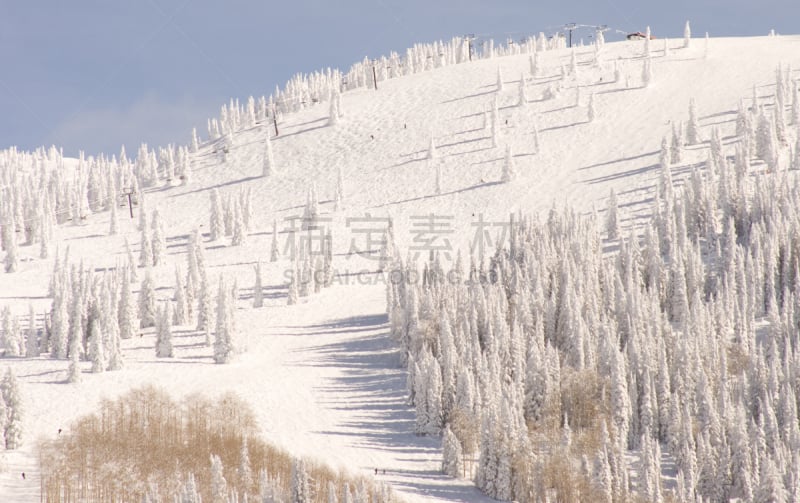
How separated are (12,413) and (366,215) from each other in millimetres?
81532

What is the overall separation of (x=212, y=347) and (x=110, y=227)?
61.0 metres

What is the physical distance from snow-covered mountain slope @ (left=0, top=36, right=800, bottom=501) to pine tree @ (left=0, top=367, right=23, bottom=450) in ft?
4.11

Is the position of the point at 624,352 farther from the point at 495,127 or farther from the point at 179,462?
the point at 495,127

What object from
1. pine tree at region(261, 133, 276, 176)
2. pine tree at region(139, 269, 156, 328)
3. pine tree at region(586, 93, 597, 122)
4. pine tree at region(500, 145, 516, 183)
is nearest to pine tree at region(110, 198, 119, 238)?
pine tree at region(261, 133, 276, 176)

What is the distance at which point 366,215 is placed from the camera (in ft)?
509

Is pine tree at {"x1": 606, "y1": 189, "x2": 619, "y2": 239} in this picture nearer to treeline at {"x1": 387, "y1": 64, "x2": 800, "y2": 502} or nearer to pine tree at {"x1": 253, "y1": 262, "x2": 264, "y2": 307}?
treeline at {"x1": 387, "y1": 64, "x2": 800, "y2": 502}

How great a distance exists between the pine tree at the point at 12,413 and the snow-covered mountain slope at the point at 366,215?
1.25 m

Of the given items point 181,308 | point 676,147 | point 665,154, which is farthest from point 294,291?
point 676,147

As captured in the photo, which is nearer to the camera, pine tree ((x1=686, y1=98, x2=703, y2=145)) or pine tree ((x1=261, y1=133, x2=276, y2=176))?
pine tree ((x1=686, y1=98, x2=703, y2=145))

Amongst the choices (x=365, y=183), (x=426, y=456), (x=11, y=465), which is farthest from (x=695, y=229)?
(x=11, y=465)

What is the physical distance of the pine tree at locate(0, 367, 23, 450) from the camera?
78875mm

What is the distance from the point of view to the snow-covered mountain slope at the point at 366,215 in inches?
3425

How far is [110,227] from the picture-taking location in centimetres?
15888

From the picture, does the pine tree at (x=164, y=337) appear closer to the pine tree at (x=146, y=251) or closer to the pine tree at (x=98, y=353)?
the pine tree at (x=98, y=353)
